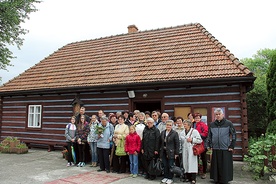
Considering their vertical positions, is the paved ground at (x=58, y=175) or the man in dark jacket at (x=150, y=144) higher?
the man in dark jacket at (x=150, y=144)

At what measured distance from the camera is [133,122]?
7090 millimetres

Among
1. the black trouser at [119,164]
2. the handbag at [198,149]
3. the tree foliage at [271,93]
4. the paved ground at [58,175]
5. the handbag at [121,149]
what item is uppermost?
the tree foliage at [271,93]

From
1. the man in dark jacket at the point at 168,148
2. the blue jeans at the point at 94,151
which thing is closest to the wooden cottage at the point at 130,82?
the blue jeans at the point at 94,151

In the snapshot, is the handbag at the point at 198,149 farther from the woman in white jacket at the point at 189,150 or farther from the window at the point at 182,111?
the window at the point at 182,111

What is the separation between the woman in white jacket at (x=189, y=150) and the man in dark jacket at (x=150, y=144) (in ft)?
2.15

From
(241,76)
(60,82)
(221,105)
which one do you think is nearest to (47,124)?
(60,82)

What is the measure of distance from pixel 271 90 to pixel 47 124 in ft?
34.7

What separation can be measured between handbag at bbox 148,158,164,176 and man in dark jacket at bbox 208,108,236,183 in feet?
4.07

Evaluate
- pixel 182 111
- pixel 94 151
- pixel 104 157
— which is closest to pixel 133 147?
pixel 104 157

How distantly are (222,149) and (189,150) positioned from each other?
2.49ft

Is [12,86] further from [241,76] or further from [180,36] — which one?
[241,76]

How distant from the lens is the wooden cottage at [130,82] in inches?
326

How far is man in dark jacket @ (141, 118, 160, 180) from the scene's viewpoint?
5.96 meters

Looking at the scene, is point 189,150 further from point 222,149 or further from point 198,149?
point 222,149
